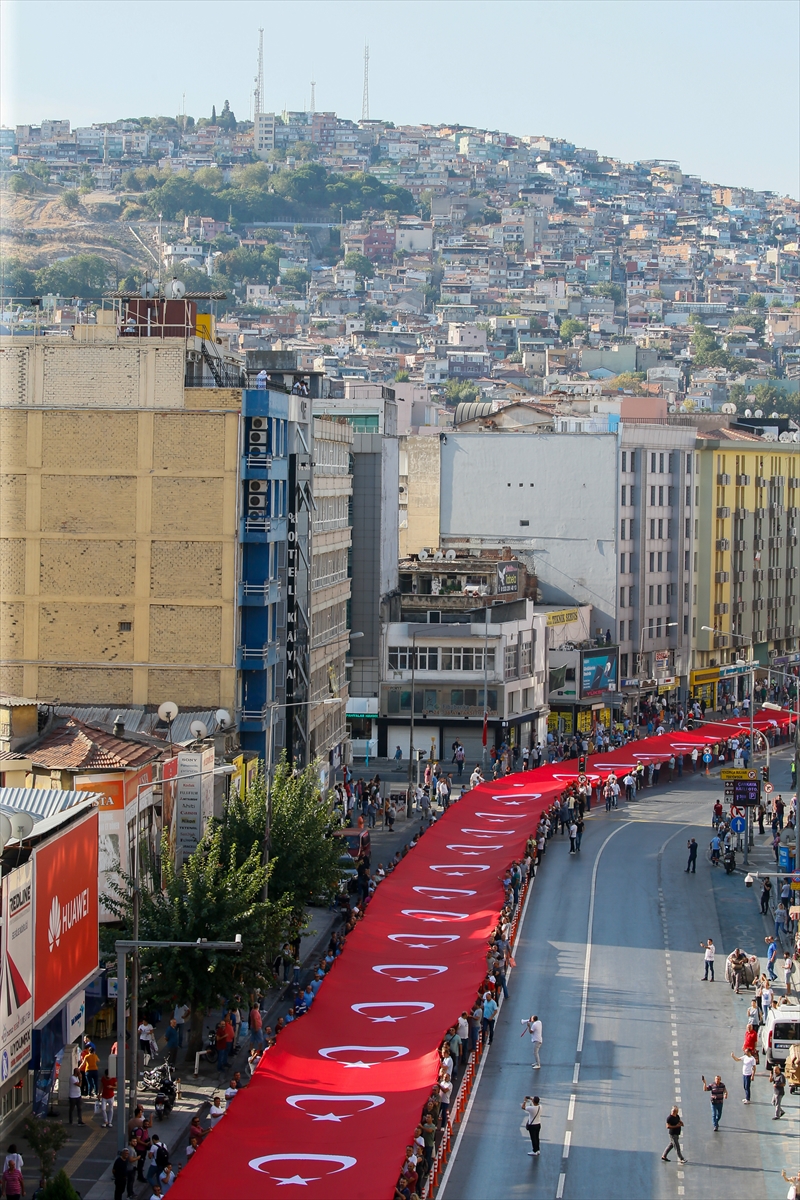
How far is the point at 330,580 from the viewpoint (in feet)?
271

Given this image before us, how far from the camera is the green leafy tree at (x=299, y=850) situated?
53438 millimetres

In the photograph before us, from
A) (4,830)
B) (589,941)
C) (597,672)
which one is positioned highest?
(4,830)

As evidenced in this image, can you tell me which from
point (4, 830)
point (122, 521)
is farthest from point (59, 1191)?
point (122, 521)

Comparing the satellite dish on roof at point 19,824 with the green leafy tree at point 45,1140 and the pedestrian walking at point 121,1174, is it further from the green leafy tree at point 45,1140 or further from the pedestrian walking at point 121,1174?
the pedestrian walking at point 121,1174

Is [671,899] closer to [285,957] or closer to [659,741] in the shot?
[285,957]

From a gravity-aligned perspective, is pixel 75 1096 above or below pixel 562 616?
below

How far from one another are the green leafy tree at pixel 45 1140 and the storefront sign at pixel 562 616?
71997 millimetres

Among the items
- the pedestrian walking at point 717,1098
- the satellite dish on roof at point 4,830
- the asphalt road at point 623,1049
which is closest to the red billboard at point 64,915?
the satellite dish on roof at point 4,830

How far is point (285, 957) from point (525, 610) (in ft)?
164

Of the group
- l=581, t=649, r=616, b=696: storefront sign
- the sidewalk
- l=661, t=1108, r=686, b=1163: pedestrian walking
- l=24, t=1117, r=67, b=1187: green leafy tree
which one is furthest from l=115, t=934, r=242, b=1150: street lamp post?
l=581, t=649, r=616, b=696: storefront sign

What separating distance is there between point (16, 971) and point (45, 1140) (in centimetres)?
317

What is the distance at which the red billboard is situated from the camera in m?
37.8

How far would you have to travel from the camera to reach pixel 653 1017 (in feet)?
163

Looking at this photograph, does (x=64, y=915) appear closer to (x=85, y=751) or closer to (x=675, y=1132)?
(x=85, y=751)
